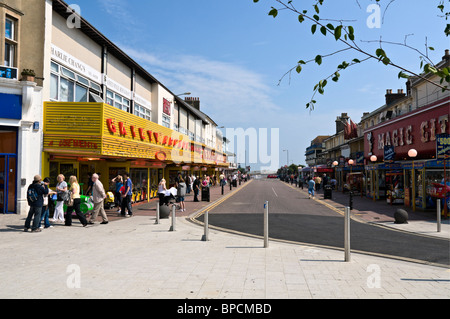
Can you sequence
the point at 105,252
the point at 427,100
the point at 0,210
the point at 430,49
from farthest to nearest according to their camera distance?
the point at 427,100, the point at 0,210, the point at 105,252, the point at 430,49

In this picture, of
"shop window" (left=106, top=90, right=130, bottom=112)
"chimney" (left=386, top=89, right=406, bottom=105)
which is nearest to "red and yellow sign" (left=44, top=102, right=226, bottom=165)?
"shop window" (left=106, top=90, right=130, bottom=112)

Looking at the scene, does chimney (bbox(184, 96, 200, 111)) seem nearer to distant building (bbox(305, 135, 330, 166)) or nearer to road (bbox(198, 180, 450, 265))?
road (bbox(198, 180, 450, 265))

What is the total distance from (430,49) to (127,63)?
20.9m

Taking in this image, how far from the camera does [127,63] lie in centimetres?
2198

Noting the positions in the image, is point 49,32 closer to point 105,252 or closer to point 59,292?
point 105,252

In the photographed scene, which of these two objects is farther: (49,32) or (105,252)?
(49,32)

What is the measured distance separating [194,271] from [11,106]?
10873 mm

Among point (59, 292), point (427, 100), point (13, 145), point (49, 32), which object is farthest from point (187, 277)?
point (427, 100)

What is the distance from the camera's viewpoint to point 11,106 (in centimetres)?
1243

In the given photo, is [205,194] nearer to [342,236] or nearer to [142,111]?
[142,111]

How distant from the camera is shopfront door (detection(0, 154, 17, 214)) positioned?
1259cm

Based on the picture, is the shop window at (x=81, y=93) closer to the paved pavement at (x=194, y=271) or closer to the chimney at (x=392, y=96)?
the paved pavement at (x=194, y=271)

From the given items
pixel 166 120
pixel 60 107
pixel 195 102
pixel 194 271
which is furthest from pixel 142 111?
pixel 195 102
